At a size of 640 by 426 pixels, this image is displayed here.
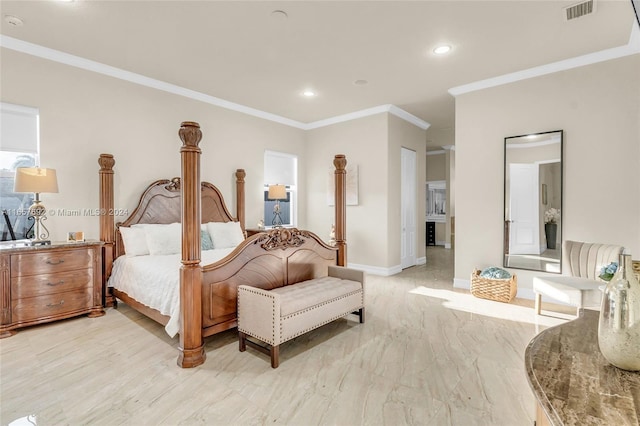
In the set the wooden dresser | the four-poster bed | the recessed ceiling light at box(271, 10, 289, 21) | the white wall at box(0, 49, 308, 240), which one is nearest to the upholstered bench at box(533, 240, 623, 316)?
the four-poster bed

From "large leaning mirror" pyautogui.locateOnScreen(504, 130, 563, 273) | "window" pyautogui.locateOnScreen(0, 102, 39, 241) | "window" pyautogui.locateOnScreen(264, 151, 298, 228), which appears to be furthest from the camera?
"window" pyautogui.locateOnScreen(264, 151, 298, 228)

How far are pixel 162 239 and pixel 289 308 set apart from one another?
88.1 inches

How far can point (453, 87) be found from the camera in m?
Result: 4.70

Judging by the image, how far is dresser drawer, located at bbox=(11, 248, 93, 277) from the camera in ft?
10.2

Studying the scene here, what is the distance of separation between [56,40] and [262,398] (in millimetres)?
4126

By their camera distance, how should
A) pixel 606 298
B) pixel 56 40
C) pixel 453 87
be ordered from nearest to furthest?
pixel 606 298 < pixel 56 40 < pixel 453 87

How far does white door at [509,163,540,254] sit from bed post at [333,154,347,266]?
2.33 metres

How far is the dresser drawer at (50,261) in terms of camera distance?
3.11 m

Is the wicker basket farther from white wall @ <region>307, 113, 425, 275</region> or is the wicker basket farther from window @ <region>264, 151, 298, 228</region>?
window @ <region>264, 151, 298, 228</region>

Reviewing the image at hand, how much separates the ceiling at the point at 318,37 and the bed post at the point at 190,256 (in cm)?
138

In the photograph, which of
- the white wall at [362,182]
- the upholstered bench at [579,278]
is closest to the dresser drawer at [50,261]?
the white wall at [362,182]

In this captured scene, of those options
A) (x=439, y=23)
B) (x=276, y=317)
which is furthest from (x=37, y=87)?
(x=439, y=23)

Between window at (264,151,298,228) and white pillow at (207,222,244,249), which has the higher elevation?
window at (264,151,298,228)

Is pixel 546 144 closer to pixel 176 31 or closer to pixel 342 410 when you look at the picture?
pixel 342 410
